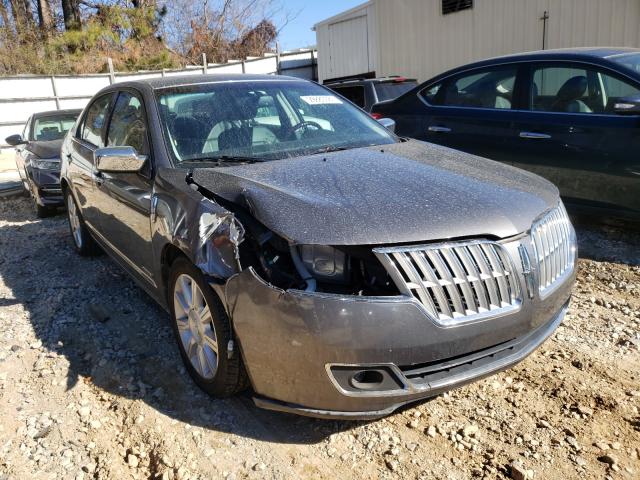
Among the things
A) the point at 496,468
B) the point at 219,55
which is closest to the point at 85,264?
the point at 496,468

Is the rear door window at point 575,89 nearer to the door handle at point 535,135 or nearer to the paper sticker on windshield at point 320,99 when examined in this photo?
the door handle at point 535,135

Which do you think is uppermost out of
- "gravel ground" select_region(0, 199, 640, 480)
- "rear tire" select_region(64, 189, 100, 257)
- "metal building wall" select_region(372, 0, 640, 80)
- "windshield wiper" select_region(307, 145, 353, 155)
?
"metal building wall" select_region(372, 0, 640, 80)

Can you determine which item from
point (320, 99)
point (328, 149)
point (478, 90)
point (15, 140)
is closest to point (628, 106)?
point (478, 90)

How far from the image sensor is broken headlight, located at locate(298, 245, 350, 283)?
2254 mm

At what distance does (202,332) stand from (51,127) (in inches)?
287

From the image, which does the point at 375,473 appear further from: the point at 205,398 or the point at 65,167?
the point at 65,167

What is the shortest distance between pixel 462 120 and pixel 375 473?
4164 mm

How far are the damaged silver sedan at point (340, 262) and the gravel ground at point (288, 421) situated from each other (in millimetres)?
264

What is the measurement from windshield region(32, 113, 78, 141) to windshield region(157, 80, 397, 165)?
226 inches

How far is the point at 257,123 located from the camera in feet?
11.3

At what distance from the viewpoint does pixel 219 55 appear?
1204 inches

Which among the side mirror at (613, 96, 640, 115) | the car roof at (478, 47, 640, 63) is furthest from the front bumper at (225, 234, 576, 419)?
the car roof at (478, 47, 640, 63)

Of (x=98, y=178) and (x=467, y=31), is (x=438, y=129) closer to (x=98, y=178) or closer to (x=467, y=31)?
(x=98, y=178)

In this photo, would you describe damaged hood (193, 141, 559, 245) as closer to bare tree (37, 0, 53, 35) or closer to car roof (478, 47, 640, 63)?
car roof (478, 47, 640, 63)
